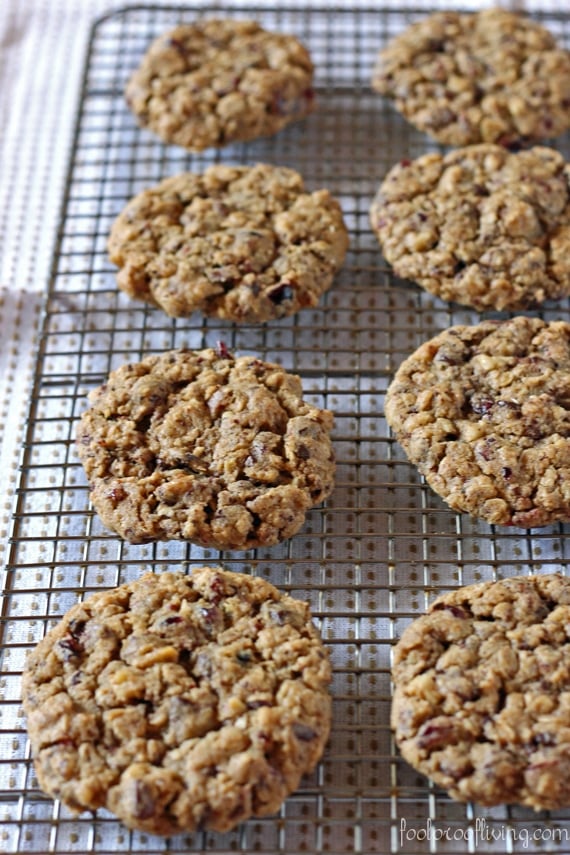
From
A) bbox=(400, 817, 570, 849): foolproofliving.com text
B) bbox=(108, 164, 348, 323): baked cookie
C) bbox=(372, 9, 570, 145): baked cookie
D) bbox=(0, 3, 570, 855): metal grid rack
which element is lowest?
bbox=(400, 817, 570, 849): foolproofliving.com text

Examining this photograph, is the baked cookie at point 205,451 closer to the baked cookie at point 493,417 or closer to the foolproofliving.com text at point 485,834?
the baked cookie at point 493,417

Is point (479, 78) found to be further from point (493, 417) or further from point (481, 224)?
point (493, 417)

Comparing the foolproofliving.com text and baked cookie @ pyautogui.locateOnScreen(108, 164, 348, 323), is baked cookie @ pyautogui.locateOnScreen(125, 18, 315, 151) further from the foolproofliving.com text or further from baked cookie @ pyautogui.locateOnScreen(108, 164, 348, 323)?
the foolproofliving.com text

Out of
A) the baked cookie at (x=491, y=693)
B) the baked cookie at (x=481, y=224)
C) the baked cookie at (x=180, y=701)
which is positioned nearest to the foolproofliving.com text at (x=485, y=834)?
the baked cookie at (x=491, y=693)

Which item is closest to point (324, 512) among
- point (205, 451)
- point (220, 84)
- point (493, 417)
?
point (205, 451)

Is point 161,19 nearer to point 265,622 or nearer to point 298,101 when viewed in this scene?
point 298,101

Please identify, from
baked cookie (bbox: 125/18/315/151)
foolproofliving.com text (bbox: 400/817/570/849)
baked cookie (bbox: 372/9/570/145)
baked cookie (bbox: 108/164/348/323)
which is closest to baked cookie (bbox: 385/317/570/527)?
baked cookie (bbox: 108/164/348/323)
